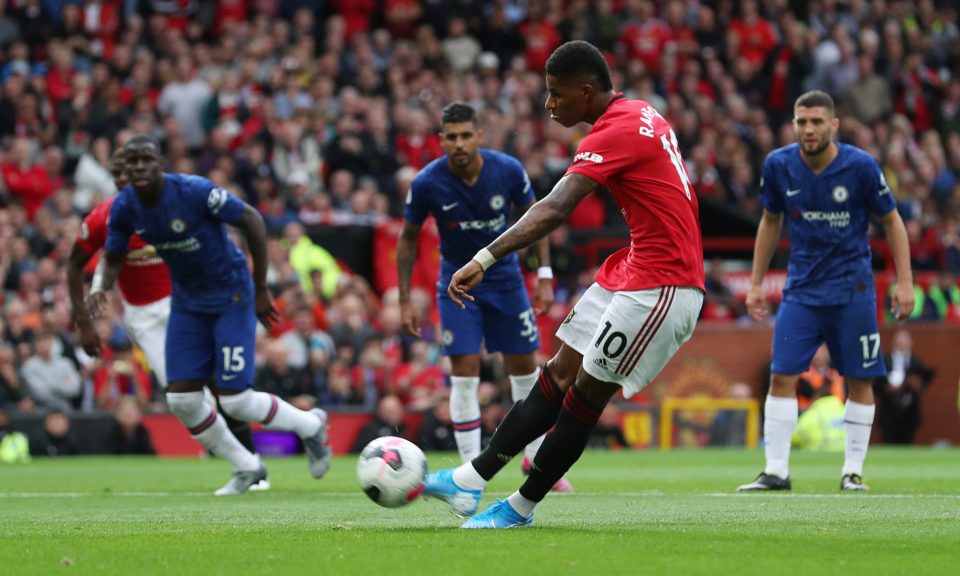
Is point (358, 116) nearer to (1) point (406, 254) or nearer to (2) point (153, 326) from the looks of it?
(2) point (153, 326)

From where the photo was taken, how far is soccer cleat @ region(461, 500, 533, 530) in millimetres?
7598

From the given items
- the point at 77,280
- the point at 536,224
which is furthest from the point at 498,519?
the point at 77,280

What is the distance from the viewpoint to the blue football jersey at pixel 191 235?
10.9m

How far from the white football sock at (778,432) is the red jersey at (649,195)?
3.75 meters

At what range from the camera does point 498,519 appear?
761cm

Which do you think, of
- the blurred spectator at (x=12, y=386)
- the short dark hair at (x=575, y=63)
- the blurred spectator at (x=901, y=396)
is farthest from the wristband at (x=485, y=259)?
the blurred spectator at (x=901, y=396)

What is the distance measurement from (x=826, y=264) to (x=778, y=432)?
1227 millimetres

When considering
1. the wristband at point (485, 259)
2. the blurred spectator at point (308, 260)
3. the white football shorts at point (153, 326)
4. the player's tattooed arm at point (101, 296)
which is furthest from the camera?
the blurred spectator at point (308, 260)

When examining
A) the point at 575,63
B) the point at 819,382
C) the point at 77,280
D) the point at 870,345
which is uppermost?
the point at 575,63

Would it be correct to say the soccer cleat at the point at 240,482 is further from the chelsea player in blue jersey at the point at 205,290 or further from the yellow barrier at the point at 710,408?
the yellow barrier at the point at 710,408

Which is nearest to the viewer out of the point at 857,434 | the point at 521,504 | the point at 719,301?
the point at 521,504

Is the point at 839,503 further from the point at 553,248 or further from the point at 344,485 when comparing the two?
the point at 553,248

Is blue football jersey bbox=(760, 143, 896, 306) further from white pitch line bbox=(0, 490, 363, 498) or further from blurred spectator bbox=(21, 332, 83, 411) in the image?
blurred spectator bbox=(21, 332, 83, 411)

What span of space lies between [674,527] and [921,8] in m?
24.8
